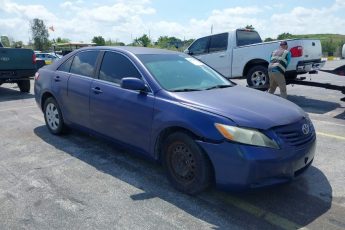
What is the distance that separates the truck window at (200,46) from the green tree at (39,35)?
73.9 m

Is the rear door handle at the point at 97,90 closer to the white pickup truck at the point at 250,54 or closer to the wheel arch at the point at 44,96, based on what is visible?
the wheel arch at the point at 44,96

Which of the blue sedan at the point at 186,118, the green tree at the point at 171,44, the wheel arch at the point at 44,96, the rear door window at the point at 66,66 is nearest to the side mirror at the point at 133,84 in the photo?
the blue sedan at the point at 186,118

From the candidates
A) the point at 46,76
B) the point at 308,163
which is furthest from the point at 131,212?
the point at 46,76

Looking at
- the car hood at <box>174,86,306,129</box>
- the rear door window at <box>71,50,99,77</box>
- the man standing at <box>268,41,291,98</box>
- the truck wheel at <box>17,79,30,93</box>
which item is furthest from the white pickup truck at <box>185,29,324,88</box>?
the rear door window at <box>71,50,99,77</box>

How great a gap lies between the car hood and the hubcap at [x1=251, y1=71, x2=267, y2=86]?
607 centimetres

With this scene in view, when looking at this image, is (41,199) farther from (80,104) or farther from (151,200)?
(80,104)

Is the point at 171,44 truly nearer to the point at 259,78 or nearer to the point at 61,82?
the point at 259,78

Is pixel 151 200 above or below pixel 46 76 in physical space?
below

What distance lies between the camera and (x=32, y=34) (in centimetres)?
8075

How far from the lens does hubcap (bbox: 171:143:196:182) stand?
3.76 meters

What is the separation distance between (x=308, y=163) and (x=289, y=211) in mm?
594

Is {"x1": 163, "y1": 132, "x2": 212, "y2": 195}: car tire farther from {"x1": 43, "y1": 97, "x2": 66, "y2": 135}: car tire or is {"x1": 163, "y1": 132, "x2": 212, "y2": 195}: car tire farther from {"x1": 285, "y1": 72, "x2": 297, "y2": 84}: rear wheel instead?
{"x1": 285, "y1": 72, "x2": 297, "y2": 84}: rear wheel

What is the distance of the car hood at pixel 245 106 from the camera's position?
3.52m

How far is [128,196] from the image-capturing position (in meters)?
3.86
